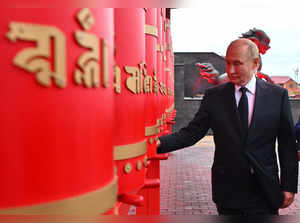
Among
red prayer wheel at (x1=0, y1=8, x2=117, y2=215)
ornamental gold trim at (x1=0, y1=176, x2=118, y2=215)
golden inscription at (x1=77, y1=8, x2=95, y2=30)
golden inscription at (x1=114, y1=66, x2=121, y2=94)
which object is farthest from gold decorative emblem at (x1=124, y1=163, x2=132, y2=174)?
golden inscription at (x1=77, y1=8, x2=95, y2=30)

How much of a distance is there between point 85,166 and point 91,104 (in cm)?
12

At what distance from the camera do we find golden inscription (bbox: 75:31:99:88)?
1.99 ft

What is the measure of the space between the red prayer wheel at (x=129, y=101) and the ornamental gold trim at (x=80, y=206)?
19.9 inches

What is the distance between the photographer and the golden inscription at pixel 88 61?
0.61 meters

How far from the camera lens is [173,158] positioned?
9.49 m

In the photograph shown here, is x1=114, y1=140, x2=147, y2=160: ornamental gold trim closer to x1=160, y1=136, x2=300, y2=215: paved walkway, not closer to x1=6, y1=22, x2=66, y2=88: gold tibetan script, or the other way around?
x1=6, y1=22, x2=66, y2=88: gold tibetan script

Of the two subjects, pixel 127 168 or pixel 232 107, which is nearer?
pixel 127 168

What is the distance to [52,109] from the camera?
0.57 metres

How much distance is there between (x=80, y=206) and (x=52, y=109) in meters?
0.20

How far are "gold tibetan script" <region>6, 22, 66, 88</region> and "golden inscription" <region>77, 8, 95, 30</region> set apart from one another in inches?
2.3

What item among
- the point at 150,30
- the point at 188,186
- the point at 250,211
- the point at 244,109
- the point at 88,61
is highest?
the point at 150,30

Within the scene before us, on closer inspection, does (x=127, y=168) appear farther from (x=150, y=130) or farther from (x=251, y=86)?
(x=251, y=86)

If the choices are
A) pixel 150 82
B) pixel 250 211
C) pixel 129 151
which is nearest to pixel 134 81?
pixel 129 151

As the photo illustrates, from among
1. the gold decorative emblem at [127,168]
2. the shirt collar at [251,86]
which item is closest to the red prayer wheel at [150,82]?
the shirt collar at [251,86]
